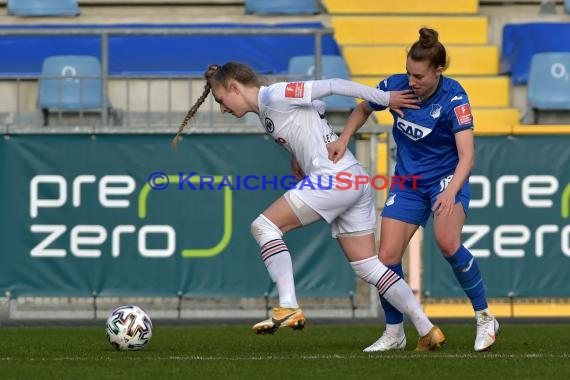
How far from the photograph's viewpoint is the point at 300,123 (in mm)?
A: 7973

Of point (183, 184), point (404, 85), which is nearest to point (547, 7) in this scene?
point (183, 184)

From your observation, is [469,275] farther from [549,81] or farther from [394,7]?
[394,7]

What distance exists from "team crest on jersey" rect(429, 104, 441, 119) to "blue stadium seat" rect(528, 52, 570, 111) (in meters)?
7.87

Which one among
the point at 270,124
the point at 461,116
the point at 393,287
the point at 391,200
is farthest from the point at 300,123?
the point at 393,287

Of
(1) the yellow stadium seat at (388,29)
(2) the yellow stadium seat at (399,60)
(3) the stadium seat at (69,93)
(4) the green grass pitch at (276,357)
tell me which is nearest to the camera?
(4) the green grass pitch at (276,357)

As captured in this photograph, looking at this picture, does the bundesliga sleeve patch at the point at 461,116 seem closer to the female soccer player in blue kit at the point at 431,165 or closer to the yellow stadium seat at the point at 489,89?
the female soccer player in blue kit at the point at 431,165

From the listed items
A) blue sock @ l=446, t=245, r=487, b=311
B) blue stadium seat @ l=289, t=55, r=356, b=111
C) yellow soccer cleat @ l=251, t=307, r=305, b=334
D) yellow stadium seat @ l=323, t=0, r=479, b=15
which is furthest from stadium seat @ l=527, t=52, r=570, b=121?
yellow soccer cleat @ l=251, t=307, r=305, b=334

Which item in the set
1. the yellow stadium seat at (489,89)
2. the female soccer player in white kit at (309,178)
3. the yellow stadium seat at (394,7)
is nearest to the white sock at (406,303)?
the female soccer player in white kit at (309,178)

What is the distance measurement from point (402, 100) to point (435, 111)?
20 cm

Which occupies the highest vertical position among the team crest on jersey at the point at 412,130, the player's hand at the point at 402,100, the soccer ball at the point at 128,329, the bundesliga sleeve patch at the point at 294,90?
the bundesliga sleeve patch at the point at 294,90

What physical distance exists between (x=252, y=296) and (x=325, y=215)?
12.8 ft

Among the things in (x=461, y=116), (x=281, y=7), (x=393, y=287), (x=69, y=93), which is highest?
(x=281, y=7)

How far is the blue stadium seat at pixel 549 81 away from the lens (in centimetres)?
1562

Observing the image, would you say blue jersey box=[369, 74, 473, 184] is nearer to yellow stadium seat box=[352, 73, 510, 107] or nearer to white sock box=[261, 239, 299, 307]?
white sock box=[261, 239, 299, 307]
